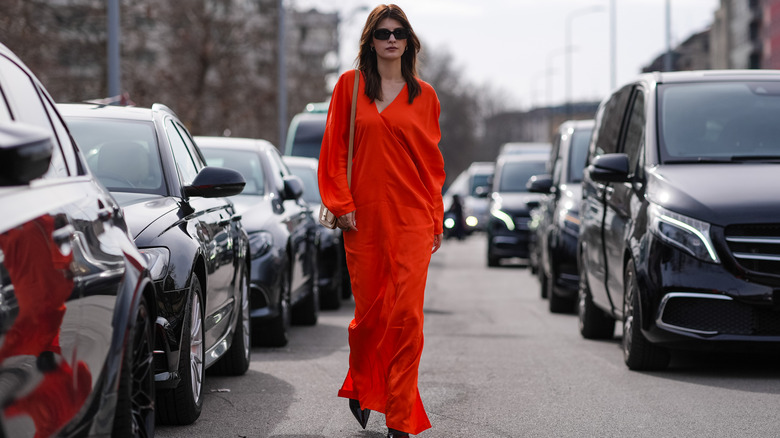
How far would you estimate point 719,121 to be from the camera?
30.3 feet

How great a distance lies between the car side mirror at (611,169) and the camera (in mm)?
9094

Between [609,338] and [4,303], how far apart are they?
27.8 feet

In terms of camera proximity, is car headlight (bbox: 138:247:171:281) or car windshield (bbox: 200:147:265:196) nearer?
car headlight (bbox: 138:247:171:281)

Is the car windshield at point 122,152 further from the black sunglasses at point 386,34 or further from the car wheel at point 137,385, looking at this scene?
the car wheel at point 137,385

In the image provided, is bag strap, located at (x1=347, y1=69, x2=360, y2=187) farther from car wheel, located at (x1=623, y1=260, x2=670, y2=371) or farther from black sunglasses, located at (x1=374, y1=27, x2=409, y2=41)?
car wheel, located at (x1=623, y1=260, x2=670, y2=371)

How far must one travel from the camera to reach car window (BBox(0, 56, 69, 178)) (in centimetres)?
416

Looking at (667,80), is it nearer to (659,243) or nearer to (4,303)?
(659,243)

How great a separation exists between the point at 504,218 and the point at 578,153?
27.0ft

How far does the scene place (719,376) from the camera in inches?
331

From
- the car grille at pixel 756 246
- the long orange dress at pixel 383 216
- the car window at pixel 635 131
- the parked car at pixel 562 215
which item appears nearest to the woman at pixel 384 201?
the long orange dress at pixel 383 216

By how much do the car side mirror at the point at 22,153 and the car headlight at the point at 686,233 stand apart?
5.31 meters

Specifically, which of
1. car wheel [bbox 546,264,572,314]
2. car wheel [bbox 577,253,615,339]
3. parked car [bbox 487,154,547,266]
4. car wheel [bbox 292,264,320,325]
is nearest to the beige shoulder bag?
car wheel [bbox 577,253,615,339]

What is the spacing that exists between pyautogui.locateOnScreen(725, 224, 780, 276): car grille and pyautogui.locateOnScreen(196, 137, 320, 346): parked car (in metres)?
3.56

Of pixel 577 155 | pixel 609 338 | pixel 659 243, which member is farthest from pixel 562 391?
pixel 577 155
